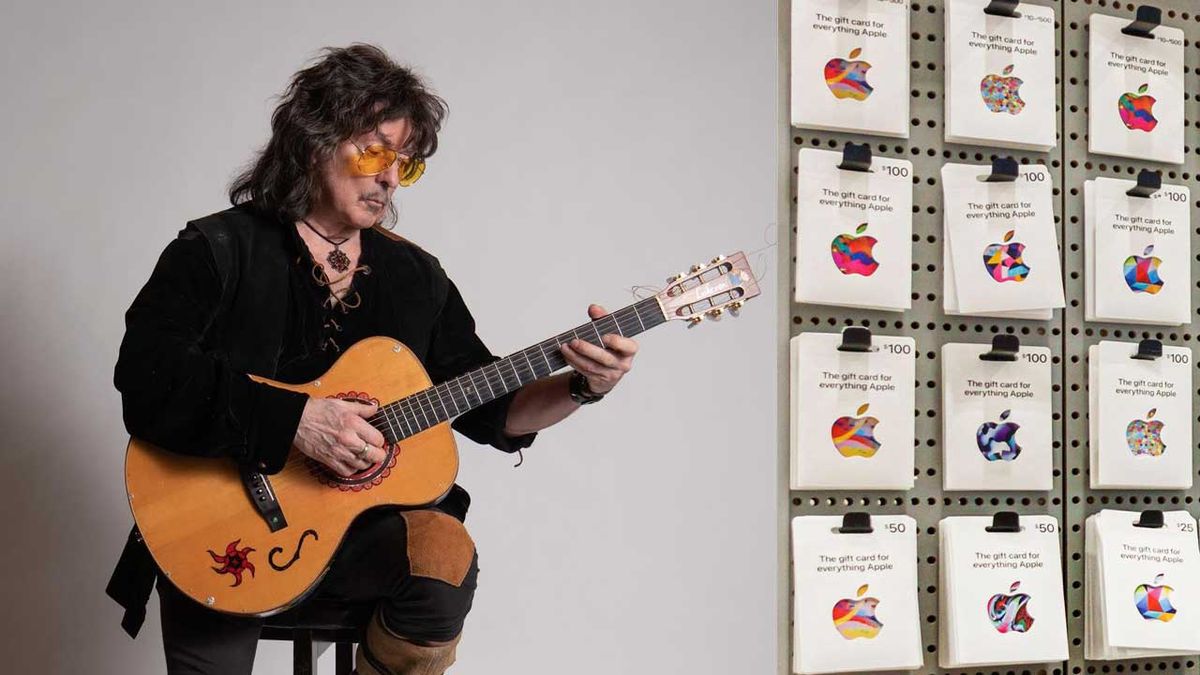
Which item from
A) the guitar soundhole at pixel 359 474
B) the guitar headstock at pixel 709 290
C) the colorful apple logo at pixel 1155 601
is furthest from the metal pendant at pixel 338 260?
the colorful apple logo at pixel 1155 601

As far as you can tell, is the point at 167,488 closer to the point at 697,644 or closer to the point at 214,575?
the point at 214,575

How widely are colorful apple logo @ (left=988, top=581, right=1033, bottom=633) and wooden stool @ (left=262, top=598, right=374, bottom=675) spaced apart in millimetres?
951

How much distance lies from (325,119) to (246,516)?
639 mm

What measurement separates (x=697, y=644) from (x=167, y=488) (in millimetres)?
1357

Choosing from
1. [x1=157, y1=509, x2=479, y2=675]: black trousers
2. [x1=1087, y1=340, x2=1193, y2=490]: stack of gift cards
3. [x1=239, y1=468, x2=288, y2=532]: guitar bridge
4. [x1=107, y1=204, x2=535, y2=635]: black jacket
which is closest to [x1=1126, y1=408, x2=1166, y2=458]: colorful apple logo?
[x1=1087, y1=340, x2=1193, y2=490]: stack of gift cards

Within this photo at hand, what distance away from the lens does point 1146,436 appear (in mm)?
1868

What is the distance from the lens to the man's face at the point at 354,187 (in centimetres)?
178

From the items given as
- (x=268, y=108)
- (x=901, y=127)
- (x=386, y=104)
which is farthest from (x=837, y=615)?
(x=268, y=108)

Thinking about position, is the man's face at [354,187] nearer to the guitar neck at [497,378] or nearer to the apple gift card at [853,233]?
the guitar neck at [497,378]

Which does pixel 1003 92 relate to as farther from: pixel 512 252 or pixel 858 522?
pixel 512 252

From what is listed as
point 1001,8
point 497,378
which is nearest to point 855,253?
point 1001,8

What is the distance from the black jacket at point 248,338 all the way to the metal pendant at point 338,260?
0.10ft

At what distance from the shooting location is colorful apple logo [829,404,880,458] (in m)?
1.71

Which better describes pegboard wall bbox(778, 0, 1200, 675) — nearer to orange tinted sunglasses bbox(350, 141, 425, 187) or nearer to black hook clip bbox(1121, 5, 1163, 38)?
black hook clip bbox(1121, 5, 1163, 38)
